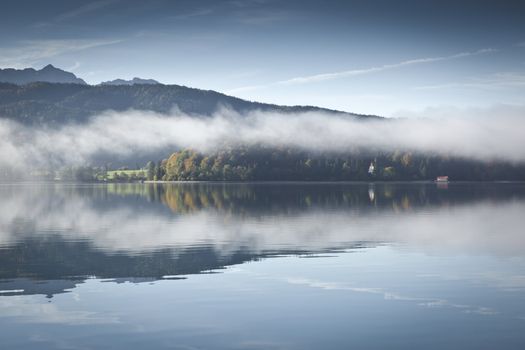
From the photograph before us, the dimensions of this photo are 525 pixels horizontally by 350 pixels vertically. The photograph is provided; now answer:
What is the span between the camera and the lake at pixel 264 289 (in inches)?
775

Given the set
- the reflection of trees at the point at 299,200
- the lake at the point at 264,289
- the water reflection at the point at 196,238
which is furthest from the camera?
the reflection of trees at the point at 299,200

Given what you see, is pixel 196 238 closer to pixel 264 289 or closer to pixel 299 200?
pixel 264 289

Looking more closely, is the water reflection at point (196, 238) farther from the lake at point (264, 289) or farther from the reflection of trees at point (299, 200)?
the reflection of trees at point (299, 200)

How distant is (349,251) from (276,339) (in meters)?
20.4

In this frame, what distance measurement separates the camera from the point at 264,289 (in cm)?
2702

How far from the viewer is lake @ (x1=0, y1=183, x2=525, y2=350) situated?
19688 millimetres

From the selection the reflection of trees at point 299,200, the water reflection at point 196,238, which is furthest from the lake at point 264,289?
the reflection of trees at point 299,200

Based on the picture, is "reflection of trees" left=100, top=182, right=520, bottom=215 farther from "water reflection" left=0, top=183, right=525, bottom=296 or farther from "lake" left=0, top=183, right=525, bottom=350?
"lake" left=0, top=183, right=525, bottom=350

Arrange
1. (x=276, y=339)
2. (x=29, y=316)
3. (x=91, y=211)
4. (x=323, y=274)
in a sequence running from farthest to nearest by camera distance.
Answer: (x=91, y=211) < (x=323, y=274) < (x=29, y=316) < (x=276, y=339)

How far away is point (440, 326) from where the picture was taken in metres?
20.8

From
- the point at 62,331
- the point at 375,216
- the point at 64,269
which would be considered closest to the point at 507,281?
the point at 62,331

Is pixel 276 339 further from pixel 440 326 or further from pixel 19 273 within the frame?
pixel 19 273

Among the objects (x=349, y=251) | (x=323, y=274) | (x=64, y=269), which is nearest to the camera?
(x=323, y=274)

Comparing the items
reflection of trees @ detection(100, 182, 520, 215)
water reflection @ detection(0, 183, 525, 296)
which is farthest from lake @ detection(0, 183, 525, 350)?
reflection of trees @ detection(100, 182, 520, 215)
